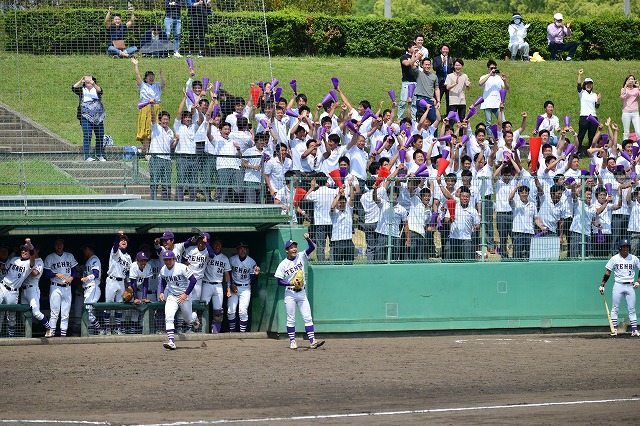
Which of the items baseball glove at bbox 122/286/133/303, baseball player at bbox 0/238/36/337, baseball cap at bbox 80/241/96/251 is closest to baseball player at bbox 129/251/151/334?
baseball glove at bbox 122/286/133/303

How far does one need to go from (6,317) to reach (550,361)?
8789 mm

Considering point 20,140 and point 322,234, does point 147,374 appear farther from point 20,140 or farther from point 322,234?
point 20,140

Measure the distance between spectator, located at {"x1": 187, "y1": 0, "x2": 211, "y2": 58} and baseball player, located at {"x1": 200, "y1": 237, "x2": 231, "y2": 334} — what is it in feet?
12.2

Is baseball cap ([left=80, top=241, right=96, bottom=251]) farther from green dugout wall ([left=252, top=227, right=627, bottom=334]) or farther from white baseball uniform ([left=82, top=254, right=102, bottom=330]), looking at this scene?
green dugout wall ([left=252, top=227, right=627, bottom=334])

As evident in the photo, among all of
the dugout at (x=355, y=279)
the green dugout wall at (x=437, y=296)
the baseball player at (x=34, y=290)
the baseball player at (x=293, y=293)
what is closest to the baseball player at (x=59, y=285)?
the baseball player at (x=34, y=290)

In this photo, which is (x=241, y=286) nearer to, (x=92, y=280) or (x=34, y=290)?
(x=92, y=280)

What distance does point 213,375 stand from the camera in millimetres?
15195

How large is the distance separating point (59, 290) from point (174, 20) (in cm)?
539

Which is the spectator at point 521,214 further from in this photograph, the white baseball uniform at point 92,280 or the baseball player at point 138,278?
the white baseball uniform at point 92,280

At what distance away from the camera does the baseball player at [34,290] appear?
59.5ft

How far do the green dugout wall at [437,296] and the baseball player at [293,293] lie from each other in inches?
29.9

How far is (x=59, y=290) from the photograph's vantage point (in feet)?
60.4

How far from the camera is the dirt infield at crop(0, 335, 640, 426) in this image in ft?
42.1

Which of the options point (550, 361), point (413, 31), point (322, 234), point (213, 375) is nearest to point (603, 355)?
point (550, 361)
